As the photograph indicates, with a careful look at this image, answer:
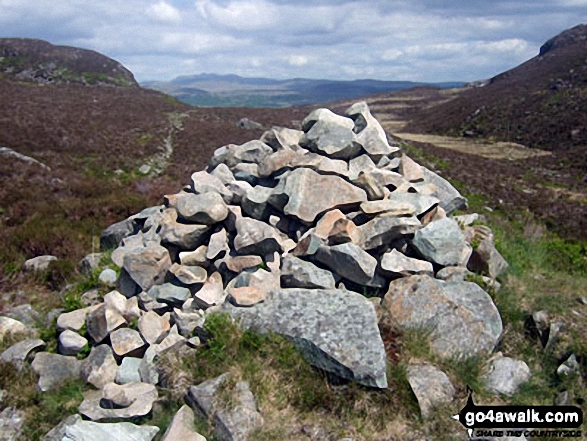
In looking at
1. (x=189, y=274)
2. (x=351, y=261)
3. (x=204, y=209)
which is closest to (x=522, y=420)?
(x=351, y=261)

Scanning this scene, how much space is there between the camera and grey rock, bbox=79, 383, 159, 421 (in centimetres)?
540

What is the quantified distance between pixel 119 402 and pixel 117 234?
576 cm

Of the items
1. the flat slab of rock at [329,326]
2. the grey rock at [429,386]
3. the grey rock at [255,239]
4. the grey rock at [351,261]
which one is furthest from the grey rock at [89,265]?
the grey rock at [429,386]

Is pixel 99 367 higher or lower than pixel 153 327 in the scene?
lower

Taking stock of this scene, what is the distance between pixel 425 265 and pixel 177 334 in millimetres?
3810

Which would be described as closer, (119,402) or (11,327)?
(119,402)

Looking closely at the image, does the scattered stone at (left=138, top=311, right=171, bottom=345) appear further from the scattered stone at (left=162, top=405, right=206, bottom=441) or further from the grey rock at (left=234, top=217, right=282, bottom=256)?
the grey rock at (left=234, top=217, right=282, bottom=256)

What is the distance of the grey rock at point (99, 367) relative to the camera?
6.18 meters

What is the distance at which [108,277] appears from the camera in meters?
8.23

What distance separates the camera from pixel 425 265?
7031mm

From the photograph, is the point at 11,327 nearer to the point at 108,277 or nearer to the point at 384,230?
the point at 108,277

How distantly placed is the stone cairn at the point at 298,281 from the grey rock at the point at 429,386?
0.05 feet

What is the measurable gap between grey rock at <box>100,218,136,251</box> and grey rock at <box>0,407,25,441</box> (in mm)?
5017

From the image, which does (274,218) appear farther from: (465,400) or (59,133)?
(59,133)
